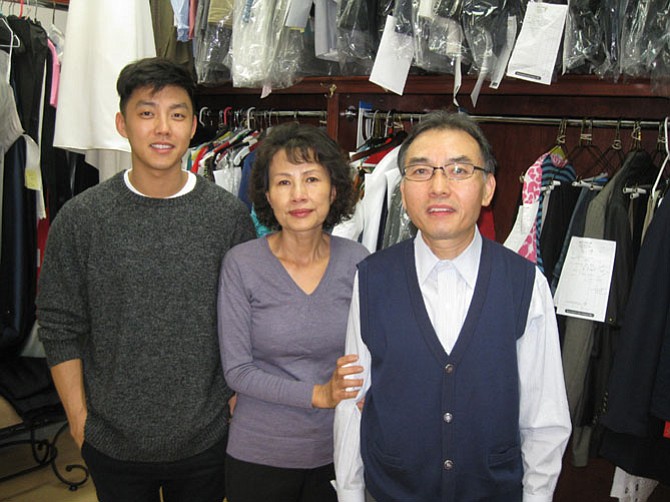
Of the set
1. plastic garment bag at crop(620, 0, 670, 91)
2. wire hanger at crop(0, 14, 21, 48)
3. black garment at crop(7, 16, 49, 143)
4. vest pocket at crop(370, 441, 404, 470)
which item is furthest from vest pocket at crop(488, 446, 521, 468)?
wire hanger at crop(0, 14, 21, 48)

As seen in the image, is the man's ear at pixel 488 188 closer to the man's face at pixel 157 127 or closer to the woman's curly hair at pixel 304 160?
the woman's curly hair at pixel 304 160

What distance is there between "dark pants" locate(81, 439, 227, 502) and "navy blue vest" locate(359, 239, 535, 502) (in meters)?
0.48

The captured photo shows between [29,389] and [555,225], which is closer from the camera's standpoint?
[555,225]

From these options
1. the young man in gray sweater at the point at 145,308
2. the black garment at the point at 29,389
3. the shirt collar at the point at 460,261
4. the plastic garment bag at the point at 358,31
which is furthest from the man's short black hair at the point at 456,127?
the black garment at the point at 29,389

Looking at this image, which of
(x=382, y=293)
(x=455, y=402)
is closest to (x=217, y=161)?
(x=382, y=293)

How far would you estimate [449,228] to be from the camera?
4.13 feet

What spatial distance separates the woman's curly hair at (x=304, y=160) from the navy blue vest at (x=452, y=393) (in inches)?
16.3

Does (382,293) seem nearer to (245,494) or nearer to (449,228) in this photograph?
(449,228)

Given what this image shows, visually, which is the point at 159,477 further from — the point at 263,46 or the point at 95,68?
the point at 263,46

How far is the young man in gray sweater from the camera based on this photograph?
1.47 meters

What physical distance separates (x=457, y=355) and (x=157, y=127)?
2.91 feet

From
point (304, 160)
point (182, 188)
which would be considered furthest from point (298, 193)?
point (182, 188)

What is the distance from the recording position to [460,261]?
133cm

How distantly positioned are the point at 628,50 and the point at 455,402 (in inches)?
43.2
